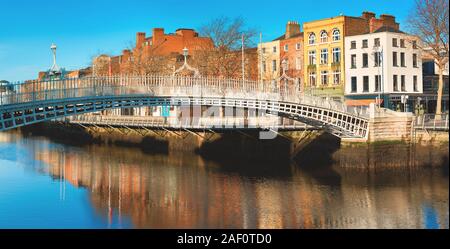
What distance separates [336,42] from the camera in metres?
29.4

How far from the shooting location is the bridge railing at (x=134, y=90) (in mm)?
14640

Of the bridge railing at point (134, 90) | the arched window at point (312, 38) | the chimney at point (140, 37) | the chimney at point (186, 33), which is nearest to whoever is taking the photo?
the bridge railing at point (134, 90)

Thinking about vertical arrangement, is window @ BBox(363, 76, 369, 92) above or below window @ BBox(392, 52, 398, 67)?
below

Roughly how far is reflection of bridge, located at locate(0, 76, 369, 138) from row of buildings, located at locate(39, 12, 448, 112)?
212 inches

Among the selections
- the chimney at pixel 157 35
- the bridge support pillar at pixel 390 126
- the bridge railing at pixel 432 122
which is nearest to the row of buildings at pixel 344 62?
the bridge railing at pixel 432 122

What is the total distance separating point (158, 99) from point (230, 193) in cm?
410

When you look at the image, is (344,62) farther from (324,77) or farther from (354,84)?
(324,77)

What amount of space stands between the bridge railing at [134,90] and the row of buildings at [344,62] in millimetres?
6311

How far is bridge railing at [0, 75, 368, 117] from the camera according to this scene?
48.0 ft

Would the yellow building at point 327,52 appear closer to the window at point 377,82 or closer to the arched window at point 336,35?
the arched window at point 336,35

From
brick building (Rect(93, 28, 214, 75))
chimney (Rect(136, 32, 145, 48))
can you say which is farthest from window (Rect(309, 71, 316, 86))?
chimney (Rect(136, 32, 145, 48))

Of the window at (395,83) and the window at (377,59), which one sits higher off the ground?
the window at (377,59)

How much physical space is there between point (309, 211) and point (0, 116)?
788 centimetres

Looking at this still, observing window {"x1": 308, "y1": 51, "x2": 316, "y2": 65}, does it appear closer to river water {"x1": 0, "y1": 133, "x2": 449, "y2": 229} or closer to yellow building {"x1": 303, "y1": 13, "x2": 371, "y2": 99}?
yellow building {"x1": 303, "y1": 13, "x2": 371, "y2": 99}
